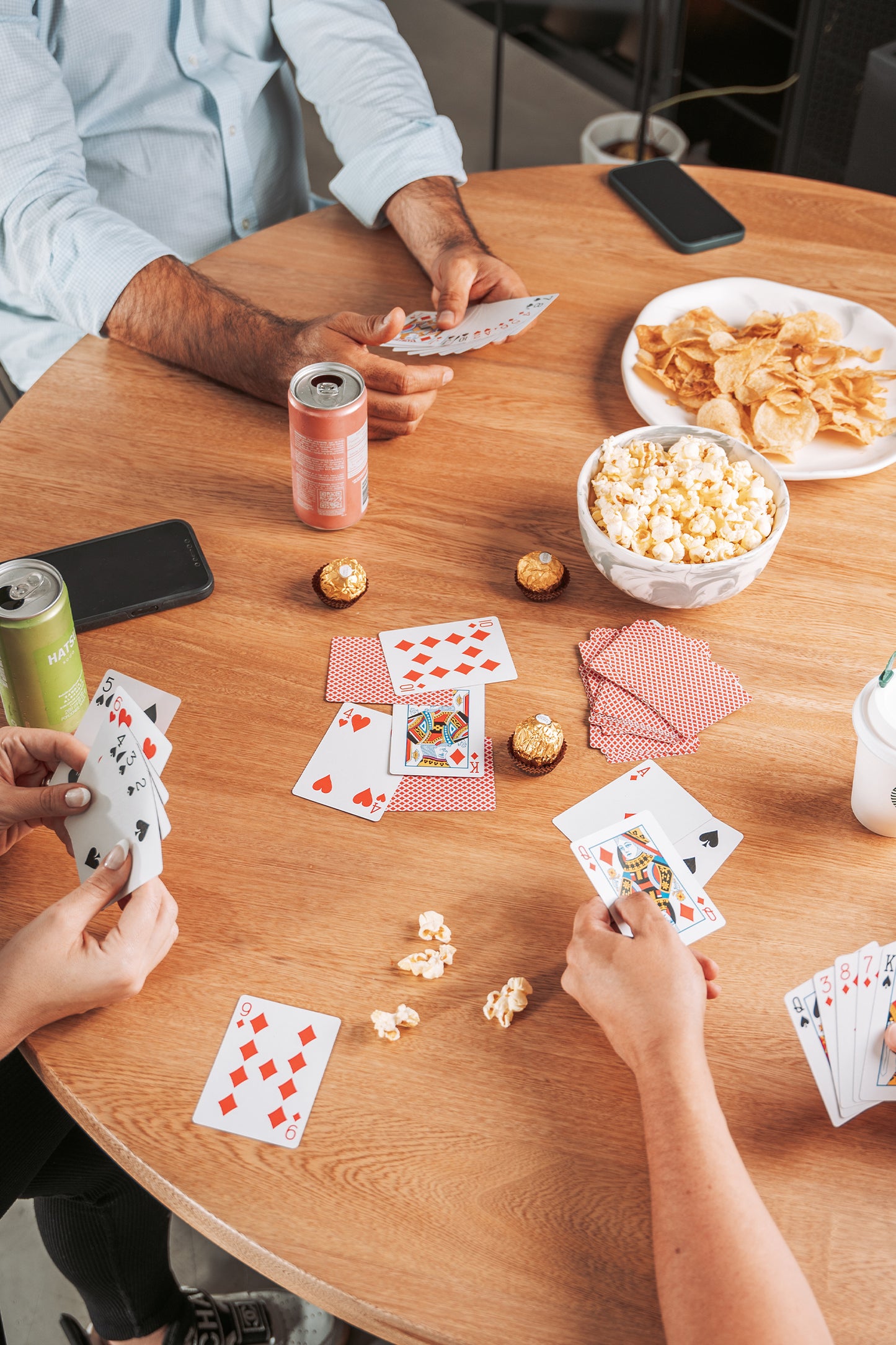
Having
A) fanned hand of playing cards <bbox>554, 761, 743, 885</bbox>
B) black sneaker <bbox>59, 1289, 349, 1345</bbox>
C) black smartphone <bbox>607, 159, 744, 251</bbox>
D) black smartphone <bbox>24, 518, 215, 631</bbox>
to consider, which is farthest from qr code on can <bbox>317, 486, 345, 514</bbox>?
black sneaker <bbox>59, 1289, 349, 1345</bbox>

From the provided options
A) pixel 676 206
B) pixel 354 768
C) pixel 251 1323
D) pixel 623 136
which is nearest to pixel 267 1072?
pixel 354 768

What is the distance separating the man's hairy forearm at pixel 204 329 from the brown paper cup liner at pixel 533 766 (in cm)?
68

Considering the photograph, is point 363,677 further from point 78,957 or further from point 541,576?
point 78,957

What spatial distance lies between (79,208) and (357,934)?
4.23 feet

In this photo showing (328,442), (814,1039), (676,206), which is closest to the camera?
(814,1039)

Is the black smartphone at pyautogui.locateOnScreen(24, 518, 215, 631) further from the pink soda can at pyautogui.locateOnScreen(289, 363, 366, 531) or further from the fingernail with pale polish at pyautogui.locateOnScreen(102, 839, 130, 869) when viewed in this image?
the fingernail with pale polish at pyautogui.locateOnScreen(102, 839, 130, 869)

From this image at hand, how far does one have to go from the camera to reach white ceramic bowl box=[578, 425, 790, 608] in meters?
1.18

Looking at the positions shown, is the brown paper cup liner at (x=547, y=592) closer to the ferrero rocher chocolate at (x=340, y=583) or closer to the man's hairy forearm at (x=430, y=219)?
the ferrero rocher chocolate at (x=340, y=583)

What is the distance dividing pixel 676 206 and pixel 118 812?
1501 millimetres

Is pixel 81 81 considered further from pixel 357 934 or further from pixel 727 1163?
pixel 727 1163

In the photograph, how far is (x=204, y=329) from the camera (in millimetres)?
1514

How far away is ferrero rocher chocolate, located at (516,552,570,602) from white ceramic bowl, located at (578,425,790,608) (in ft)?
0.15

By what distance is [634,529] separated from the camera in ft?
3.94

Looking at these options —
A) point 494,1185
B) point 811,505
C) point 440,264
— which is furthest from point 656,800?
point 440,264
